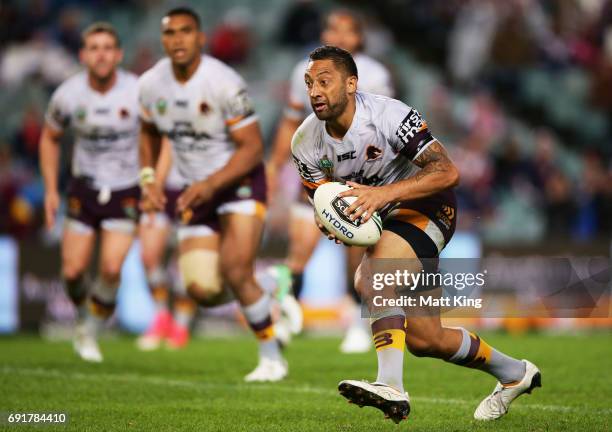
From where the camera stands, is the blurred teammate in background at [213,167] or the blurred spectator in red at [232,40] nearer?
the blurred teammate in background at [213,167]

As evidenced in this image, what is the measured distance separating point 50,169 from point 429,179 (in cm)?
552

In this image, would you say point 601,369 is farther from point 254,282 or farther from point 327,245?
point 327,245

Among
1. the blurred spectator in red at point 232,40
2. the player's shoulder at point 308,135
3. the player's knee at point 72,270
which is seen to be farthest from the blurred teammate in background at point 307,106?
the blurred spectator in red at point 232,40

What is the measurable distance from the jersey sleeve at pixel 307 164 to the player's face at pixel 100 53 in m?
4.52

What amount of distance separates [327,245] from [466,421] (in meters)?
8.44

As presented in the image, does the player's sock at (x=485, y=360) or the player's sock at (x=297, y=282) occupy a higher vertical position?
the player's sock at (x=297, y=282)

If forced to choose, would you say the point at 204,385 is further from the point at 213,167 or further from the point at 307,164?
the point at 307,164

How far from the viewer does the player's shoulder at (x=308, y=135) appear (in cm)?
639

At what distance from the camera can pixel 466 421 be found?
6508mm

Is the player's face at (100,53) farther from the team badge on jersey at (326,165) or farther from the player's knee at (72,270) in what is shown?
the team badge on jersey at (326,165)

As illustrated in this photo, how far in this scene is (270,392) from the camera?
8.01 metres

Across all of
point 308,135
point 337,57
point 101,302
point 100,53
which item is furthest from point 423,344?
point 100,53

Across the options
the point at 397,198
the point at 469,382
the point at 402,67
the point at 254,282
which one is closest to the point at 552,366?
the point at 469,382

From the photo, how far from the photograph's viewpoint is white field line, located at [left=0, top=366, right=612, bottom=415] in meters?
7.09
